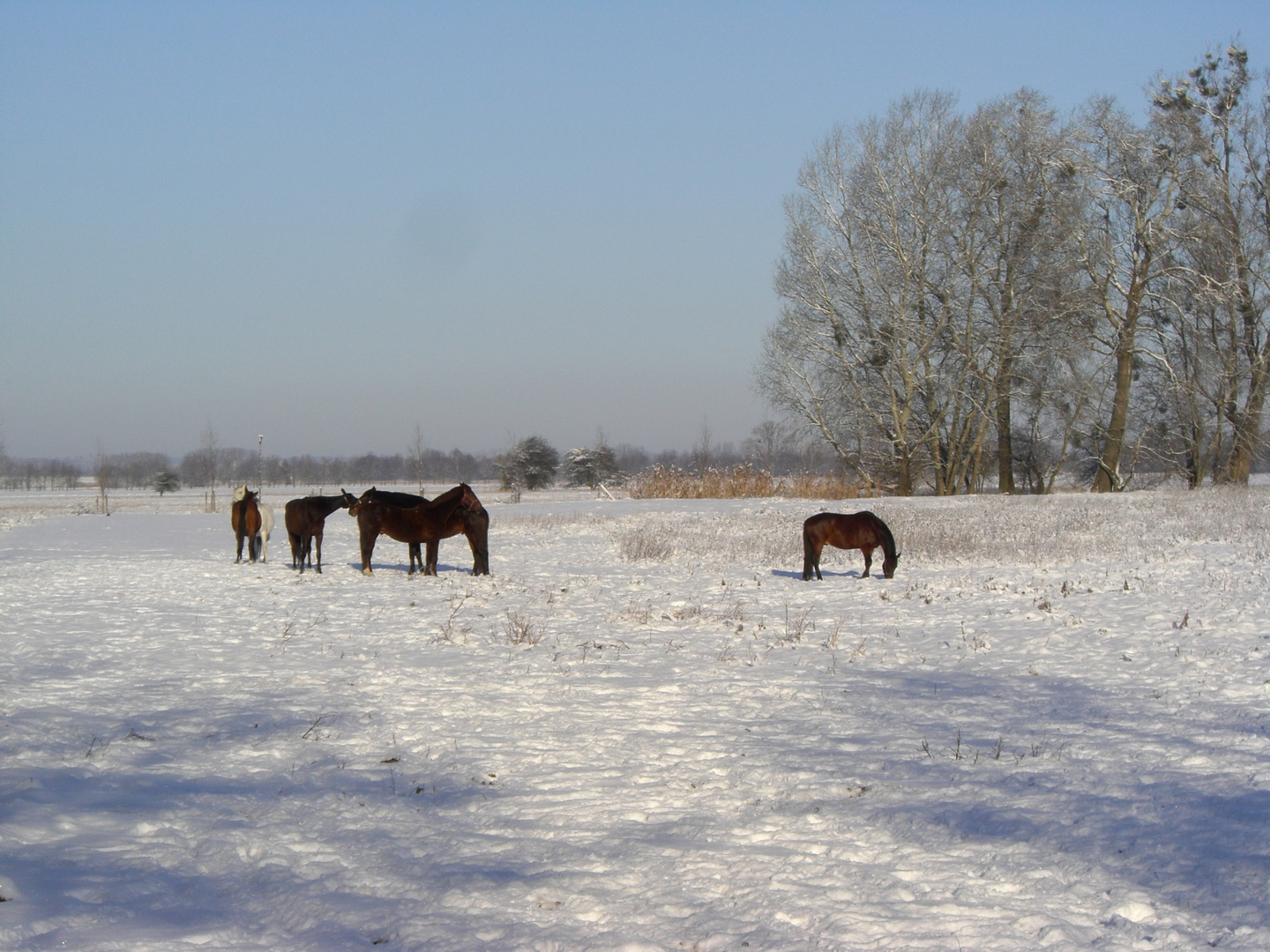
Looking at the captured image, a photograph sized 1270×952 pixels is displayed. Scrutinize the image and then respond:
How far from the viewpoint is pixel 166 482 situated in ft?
304

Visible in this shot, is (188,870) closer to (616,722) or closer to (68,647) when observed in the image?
(616,722)

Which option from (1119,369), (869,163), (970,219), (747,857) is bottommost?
(747,857)

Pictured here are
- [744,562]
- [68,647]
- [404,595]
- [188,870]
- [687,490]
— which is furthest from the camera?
[687,490]

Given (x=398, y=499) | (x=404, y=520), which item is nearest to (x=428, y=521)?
(x=404, y=520)

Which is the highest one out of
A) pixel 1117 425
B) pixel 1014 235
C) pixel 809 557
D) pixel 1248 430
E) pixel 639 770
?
pixel 1014 235

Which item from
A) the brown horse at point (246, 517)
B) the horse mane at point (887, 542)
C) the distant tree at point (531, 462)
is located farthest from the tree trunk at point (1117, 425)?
the distant tree at point (531, 462)

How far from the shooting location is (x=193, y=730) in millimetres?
6617

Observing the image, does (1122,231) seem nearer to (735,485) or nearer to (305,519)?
(735,485)

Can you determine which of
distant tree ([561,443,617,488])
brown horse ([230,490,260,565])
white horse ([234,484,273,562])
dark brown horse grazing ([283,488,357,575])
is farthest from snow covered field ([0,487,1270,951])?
distant tree ([561,443,617,488])

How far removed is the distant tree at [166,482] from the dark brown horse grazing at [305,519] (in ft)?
267

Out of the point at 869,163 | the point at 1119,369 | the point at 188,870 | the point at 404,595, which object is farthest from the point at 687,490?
the point at 188,870

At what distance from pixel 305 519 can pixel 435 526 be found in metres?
2.45

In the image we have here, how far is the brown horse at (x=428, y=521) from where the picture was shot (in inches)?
635

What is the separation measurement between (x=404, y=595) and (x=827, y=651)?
6902 millimetres
